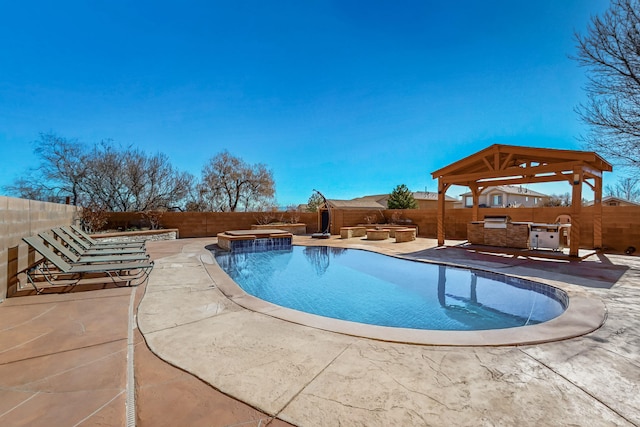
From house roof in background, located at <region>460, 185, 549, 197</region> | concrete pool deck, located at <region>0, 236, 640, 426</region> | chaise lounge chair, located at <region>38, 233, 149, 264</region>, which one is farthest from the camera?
house roof in background, located at <region>460, 185, 549, 197</region>

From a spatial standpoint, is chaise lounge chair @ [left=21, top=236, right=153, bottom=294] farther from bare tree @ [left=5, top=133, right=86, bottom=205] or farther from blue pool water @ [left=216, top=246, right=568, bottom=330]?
bare tree @ [left=5, top=133, right=86, bottom=205]

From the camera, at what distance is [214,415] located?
6.23 ft

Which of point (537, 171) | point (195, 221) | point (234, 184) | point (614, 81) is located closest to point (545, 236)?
point (537, 171)

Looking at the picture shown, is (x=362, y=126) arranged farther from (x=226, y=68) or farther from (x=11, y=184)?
(x=11, y=184)

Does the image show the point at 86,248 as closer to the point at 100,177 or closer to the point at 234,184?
the point at 100,177

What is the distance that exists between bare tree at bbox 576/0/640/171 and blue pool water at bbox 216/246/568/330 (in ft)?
21.8

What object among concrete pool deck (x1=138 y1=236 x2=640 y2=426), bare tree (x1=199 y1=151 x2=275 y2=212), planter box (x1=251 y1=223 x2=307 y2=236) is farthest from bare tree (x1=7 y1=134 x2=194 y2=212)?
concrete pool deck (x1=138 y1=236 x2=640 y2=426)

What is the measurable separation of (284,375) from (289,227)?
15.3m

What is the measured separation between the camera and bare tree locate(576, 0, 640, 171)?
7355 mm

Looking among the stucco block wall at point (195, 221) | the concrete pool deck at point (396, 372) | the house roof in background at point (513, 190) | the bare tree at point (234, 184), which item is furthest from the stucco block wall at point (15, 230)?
the house roof in background at point (513, 190)

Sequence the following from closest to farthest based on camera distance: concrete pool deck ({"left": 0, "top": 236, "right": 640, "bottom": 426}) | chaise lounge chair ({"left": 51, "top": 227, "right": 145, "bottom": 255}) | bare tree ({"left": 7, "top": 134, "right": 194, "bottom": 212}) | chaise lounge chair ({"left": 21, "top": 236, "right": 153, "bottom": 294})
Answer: concrete pool deck ({"left": 0, "top": 236, "right": 640, "bottom": 426})
chaise lounge chair ({"left": 21, "top": 236, "right": 153, "bottom": 294})
chaise lounge chair ({"left": 51, "top": 227, "right": 145, "bottom": 255})
bare tree ({"left": 7, "top": 134, "right": 194, "bottom": 212})

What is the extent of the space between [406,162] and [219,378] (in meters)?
32.4

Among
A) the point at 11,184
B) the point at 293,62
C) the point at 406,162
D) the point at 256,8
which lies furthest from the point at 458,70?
the point at 11,184

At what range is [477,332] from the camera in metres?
3.37
